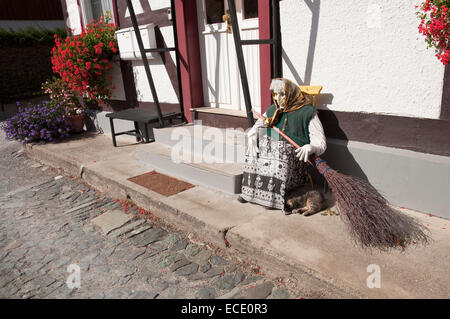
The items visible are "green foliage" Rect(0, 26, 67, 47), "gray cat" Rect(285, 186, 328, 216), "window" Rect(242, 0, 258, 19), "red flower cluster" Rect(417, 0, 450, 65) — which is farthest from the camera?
"green foliage" Rect(0, 26, 67, 47)

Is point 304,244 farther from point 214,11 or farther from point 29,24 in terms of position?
point 29,24

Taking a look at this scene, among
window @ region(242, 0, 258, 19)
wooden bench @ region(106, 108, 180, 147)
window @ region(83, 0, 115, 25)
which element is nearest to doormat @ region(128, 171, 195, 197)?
wooden bench @ region(106, 108, 180, 147)

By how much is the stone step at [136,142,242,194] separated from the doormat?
0.31ft

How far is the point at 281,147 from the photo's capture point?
11.2 feet

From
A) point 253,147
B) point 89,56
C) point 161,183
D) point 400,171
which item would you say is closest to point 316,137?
point 253,147

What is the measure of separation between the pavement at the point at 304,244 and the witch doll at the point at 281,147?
196mm

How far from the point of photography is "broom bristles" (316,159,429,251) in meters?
2.77

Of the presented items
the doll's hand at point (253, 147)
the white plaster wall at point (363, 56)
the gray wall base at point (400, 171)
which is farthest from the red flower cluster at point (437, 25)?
the doll's hand at point (253, 147)

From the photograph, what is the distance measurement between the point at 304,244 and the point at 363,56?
6.17 ft

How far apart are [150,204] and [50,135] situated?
3.85 m

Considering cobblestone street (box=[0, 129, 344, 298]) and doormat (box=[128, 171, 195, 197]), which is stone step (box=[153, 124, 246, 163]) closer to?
doormat (box=[128, 171, 195, 197])

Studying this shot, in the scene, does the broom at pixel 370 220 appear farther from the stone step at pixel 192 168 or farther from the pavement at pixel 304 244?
the stone step at pixel 192 168

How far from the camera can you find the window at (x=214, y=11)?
5023 mm

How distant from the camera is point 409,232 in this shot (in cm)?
290
